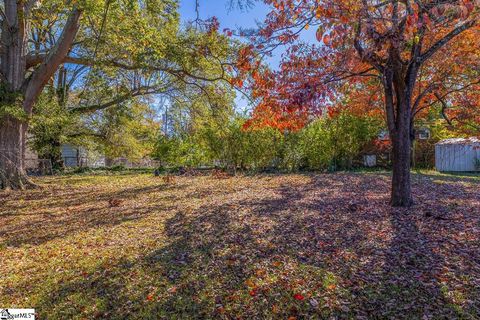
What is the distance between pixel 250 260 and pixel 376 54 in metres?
3.54

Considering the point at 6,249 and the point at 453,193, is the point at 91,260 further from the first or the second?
the point at 453,193

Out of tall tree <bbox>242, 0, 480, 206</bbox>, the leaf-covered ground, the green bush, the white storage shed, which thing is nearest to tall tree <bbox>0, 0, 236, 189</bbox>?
tall tree <bbox>242, 0, 480, 206</bbox>

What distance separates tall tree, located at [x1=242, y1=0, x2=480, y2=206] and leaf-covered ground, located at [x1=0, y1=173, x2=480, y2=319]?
1.44 metres

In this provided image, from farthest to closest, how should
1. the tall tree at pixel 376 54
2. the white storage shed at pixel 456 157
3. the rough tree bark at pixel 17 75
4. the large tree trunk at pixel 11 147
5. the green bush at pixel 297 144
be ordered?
the white storage shed at pixel 456 157, the green bush at pixel 297 144, the large tree trunk at pixel 11 147, the rough tree bark at pixel 17 75, the tall tree at pixel 376 54

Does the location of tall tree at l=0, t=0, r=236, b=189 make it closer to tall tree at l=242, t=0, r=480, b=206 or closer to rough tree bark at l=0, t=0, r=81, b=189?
rough tree bark at l=0, t=0, r=81, b=189

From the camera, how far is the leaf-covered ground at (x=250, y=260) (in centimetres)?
236

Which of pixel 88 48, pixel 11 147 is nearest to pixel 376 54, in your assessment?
pixel 88 48

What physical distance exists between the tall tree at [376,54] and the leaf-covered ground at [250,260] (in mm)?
1437

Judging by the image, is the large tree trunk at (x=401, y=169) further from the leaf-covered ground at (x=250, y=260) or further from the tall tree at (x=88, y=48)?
the tall tree at (x=88, y=48)

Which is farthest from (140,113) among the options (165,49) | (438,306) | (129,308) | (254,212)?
(438,306)

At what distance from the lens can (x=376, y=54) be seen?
4.44m

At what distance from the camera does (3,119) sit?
786cm

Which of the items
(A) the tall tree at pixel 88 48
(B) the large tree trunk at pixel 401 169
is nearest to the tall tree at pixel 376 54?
(B) the large tree trunk at pixel 401 169

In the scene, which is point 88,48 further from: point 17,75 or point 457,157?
point 457,157
